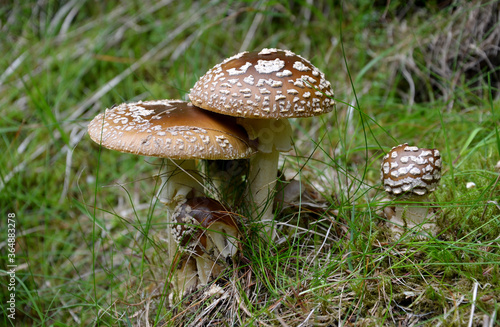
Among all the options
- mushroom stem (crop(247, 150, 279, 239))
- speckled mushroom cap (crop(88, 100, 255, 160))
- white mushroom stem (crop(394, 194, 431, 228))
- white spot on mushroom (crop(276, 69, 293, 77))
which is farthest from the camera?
mushroom stem (crop(247, 150, 279, 239))

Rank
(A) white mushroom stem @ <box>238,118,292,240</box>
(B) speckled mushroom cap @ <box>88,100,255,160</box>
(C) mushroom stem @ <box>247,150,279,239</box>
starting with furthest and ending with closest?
(C) mushroom stem @ <box>247,150,279,239</box> → (A) white mushroom stem @ <box>238,118,292,240</box> → (B) speckled mushroom cap @ <box>88,100,255,160</box>

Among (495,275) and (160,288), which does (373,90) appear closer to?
(495,275)

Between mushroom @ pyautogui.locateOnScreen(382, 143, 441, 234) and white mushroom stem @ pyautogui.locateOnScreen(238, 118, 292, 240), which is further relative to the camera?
white mushroom stem @ pyautogui.locateOnScreen(238, 118, 292, 240)

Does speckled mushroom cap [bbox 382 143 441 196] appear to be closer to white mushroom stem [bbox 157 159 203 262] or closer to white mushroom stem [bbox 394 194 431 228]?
white mushroom stem [bbox 394 194 431 228]

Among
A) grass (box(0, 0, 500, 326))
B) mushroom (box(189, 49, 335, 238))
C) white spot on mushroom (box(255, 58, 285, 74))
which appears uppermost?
white spot on mushroom (box(255, 58, 285, 74))

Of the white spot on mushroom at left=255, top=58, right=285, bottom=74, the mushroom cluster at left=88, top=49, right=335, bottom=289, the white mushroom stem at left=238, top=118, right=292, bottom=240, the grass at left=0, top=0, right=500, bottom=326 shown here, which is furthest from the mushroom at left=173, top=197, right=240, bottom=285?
the white spot on mushroom at left=255, top=58, right=285, bottom=74

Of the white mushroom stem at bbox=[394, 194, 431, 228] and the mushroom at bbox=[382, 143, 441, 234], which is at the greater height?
the mushroom at bbox=[382, 143, 441, 234]

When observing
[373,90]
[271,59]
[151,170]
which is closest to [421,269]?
[271,59]

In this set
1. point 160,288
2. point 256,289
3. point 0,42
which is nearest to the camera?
point 256,289
